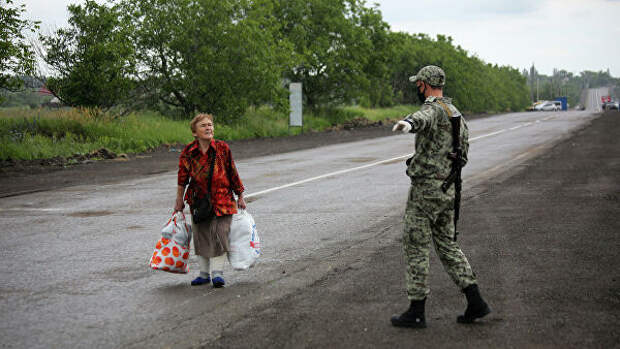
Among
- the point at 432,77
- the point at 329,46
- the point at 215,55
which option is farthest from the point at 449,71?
the point at 432,77

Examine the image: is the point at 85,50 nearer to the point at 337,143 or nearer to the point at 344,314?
the point at 337,143

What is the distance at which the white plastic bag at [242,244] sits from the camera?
577 cm

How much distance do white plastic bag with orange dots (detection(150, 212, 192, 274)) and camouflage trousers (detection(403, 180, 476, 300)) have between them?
2196 mm

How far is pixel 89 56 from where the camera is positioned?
72.2ft

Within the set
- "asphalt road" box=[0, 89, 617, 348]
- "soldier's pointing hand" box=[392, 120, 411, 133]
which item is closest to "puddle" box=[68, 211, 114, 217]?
"asphalt road" box=[0, 89, 617, 348]

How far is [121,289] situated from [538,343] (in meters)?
3.33

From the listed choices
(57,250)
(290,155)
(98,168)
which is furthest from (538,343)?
(290,155)

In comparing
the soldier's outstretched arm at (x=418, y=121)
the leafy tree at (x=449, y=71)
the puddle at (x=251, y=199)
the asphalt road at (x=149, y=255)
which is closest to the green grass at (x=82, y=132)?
the asphalt road at (x=149, y=255)

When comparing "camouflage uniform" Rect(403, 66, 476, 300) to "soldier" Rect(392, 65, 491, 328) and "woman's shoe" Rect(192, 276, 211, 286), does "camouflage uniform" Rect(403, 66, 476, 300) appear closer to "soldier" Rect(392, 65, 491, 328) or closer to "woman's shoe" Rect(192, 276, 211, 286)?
"soldier" Rect(392, 65, 491, 328)

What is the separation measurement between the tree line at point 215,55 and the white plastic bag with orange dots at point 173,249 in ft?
42.1

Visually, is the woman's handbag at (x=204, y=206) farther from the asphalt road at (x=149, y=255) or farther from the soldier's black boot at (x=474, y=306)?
the soldier's black boot at (x=474, y=306)

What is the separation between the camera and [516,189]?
11.5m

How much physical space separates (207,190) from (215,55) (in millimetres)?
22279

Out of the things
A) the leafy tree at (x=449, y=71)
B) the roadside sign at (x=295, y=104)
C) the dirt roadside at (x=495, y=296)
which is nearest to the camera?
the dirt roadside at (x=495, y=296)
